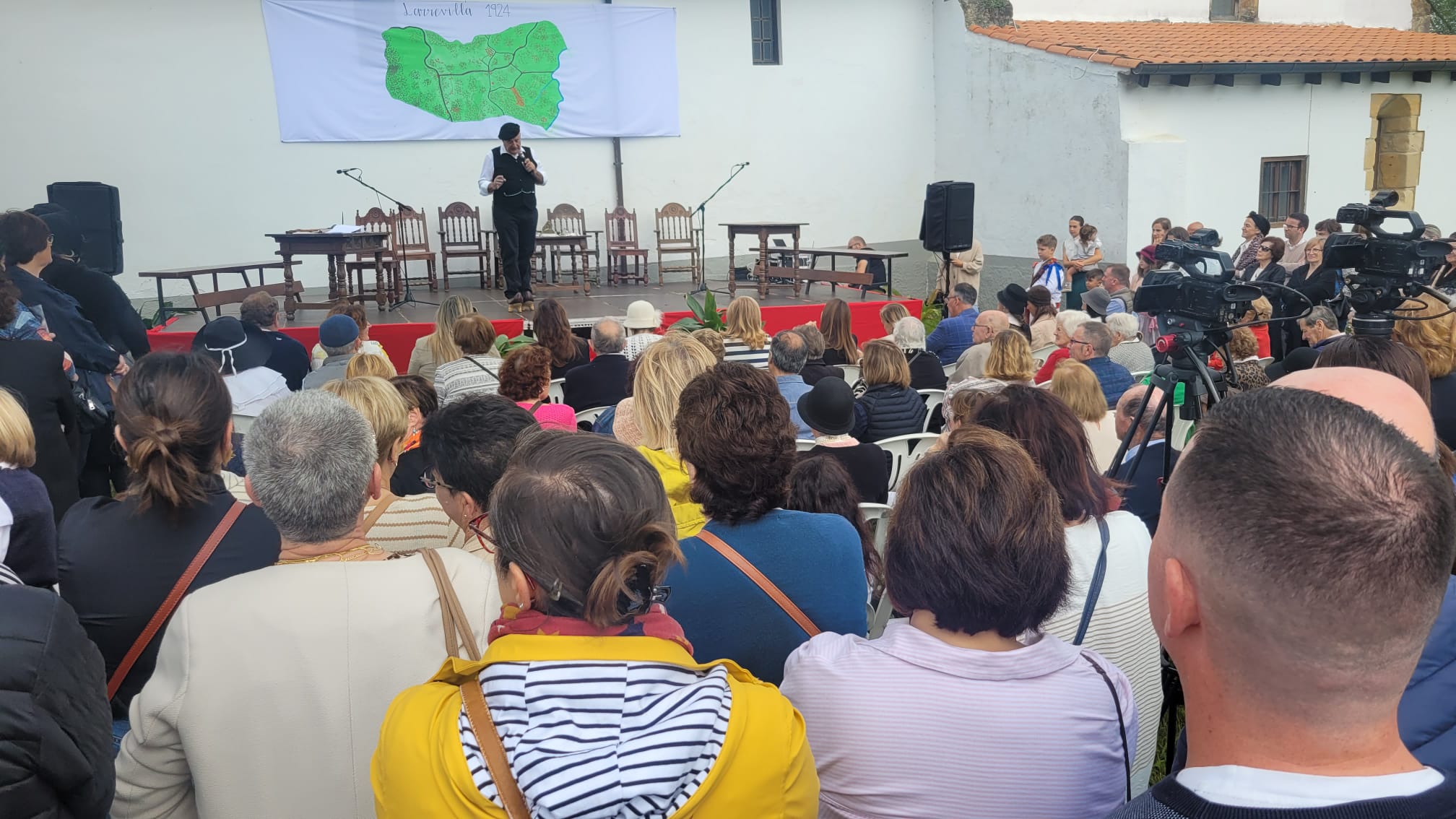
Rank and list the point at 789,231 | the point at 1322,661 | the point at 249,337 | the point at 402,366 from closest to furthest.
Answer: the point at 1322,661 → the point at 249,337 → the point at 402,366 → the point at 789,231

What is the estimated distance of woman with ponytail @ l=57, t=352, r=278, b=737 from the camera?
182cm

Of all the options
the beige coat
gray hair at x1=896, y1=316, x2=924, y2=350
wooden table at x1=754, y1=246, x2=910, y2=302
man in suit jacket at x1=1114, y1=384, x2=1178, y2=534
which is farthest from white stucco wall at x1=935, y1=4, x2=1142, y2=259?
the beige coat

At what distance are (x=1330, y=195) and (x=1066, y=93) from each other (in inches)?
150

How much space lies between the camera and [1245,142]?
1225cm

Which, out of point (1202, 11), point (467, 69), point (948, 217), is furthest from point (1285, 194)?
point (467, 69)

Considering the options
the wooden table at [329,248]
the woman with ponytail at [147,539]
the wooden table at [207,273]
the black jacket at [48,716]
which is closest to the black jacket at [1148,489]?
the woman with ponytail at [147,539]

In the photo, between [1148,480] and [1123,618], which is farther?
[1148,480]

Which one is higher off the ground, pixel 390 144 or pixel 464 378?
pixel 390 144

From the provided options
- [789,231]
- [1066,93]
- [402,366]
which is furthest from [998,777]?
[1066,93]

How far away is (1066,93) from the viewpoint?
472 inches

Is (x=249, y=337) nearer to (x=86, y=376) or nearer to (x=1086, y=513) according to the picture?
(x=86, y=376)

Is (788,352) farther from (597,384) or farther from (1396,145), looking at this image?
(1396,145)

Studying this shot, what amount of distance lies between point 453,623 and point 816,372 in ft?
11.8

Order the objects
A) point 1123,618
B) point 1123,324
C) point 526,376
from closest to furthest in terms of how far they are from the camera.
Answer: point 1123,618, point 526,376, point 1123,324
